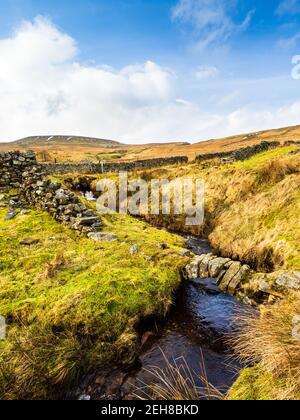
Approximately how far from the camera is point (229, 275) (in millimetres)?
10359

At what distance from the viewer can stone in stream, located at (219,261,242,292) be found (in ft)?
33.3

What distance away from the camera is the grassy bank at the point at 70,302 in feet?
20.2

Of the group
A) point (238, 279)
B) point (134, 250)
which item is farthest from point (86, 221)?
point (238, 279)

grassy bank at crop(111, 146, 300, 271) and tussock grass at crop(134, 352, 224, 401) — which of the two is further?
grassy bank at crop(111, 146, 300, 271)

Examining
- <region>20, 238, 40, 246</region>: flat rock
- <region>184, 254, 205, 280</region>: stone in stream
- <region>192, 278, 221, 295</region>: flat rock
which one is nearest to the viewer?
<region>192, 278, 221, 295</region>: flat rock

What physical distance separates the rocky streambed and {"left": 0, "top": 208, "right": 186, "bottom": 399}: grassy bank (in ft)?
1.22

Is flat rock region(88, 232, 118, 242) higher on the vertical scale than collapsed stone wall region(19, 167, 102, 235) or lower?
lower

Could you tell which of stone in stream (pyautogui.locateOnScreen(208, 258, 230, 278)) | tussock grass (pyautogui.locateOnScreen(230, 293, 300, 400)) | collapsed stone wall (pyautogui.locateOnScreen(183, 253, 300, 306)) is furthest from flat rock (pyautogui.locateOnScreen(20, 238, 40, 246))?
tussock grass (pyautogui.locateOnScreen(230, 293, 300, 400))

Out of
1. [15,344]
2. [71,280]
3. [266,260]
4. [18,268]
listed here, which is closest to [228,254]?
[266,260]

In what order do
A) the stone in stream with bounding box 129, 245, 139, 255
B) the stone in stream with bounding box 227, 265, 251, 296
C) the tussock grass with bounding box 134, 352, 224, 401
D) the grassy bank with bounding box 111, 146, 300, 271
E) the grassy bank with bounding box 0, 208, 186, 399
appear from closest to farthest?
the tussock grass with bounding box 134, 352, 224, 401 < the grassy bank with bounding box 0, 208, 186, 399 < the stone in stream with bounding box 227, 265, 251, 296 < the stone in stream with bounding box 129, 245, 139, 255 < the grassy bank with bounding box 111, 146, 300, 271

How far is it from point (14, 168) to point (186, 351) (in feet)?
44.0

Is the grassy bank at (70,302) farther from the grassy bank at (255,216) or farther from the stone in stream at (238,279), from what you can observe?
the grassy bank at (255,216)

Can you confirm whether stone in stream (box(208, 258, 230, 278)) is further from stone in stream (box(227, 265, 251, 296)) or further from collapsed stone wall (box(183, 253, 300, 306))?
stone in stream (box(227, 265, 251, 296))

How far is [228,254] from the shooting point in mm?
14234
